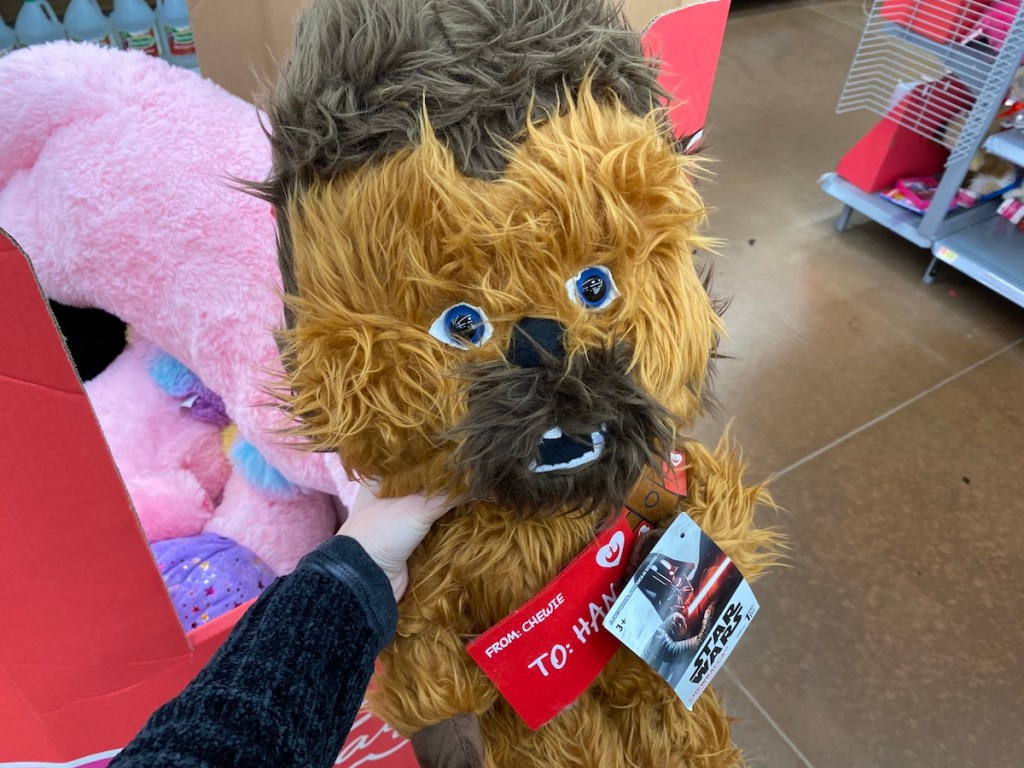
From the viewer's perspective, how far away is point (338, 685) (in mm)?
452

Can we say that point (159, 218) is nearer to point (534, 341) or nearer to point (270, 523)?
point (270, 523)

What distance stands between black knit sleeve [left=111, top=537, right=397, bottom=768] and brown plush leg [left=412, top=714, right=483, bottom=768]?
91mm

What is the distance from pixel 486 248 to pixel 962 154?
1.68 meters

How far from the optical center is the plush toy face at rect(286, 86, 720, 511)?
394 millimetres

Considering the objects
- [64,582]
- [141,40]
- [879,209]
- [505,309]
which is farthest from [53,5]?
[879,209]

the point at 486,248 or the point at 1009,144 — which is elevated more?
the point at 486,248

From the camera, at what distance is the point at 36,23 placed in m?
1.20

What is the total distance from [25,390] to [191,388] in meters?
0.54

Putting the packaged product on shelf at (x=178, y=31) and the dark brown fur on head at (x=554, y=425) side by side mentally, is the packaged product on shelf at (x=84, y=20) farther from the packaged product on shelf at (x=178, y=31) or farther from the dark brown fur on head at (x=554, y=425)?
the dark brown fur on head at (x=554, y=425)

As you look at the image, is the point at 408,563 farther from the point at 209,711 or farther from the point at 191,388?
the point at 191,388

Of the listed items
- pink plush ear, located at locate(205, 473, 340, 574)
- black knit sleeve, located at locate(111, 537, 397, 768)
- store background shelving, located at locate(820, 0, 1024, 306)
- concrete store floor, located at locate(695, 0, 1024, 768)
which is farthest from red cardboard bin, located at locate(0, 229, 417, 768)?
store background shelving, located at locate(820, 0, 1024, 306)

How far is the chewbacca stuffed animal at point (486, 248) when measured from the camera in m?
0.39

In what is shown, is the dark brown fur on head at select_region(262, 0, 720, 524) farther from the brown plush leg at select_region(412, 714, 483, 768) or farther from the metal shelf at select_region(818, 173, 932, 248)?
the metal shelf at select_region(818, 173, 932, 248)

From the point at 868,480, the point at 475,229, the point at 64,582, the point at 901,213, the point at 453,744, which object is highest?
the point at 475,229
